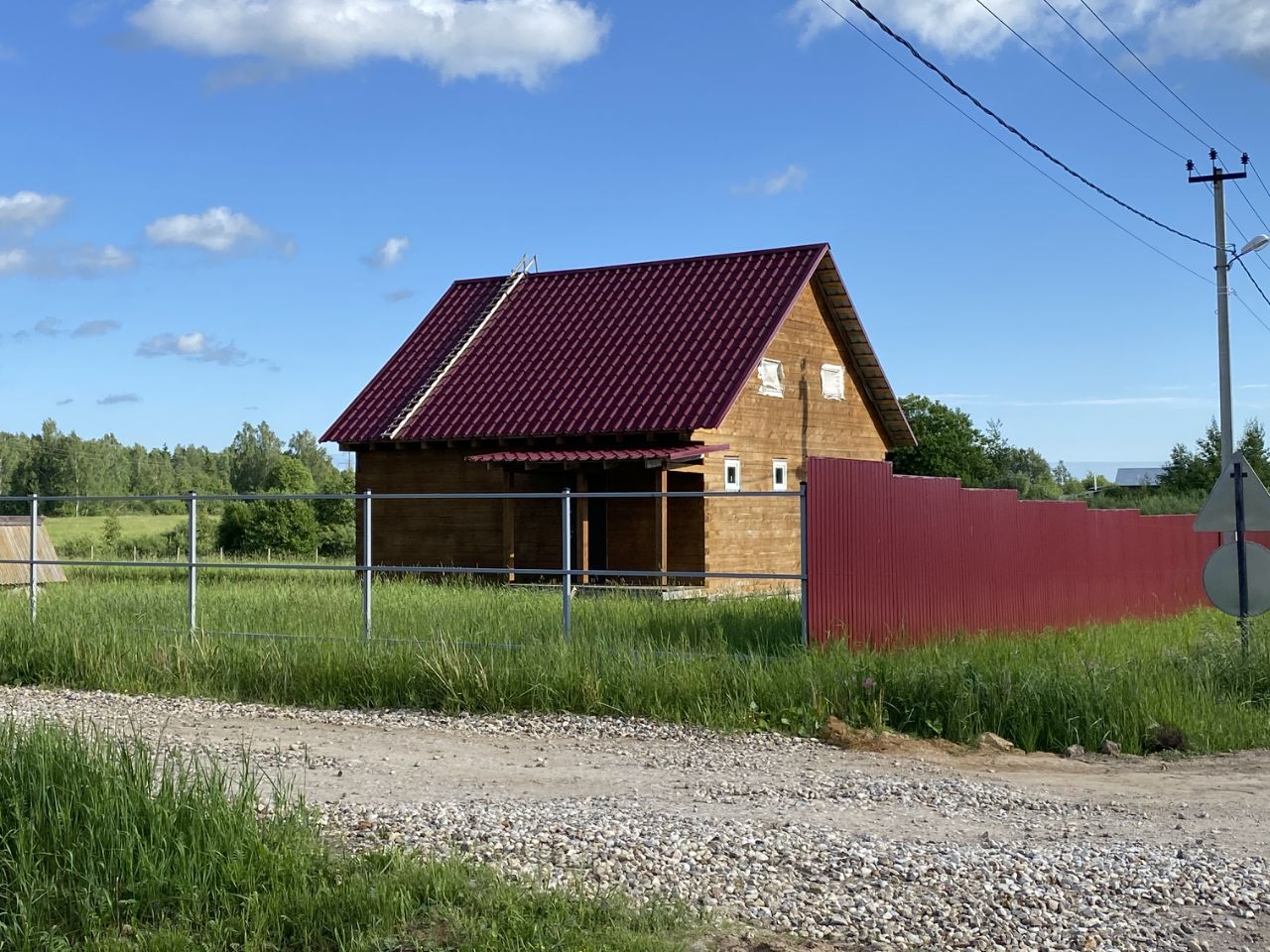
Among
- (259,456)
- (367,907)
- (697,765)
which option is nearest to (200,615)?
(697,765)

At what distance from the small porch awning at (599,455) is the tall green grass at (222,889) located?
17371 mm

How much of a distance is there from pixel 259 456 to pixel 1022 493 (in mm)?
71595

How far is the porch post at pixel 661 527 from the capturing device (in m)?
23.0

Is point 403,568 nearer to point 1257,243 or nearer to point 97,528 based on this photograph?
point 1257,243

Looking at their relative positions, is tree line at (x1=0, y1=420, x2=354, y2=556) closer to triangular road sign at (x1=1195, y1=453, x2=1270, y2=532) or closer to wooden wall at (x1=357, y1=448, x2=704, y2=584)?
wooden wall at (x1=357, y1=448, x2=704, y2=584)

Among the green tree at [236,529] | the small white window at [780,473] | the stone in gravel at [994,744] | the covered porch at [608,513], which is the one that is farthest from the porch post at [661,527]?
the green tree at [236,529]

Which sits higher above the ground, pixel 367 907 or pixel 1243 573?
pixel 1243 573

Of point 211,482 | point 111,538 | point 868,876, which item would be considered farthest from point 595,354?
point 211,482

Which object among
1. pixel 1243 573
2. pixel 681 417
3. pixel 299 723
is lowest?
pixel 299 723

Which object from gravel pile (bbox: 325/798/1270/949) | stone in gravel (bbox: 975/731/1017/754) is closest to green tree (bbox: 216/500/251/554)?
stone in gravel (bbox: 975/731/1017/754)

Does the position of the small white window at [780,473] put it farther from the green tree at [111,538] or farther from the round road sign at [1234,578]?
the green tree at [111,538]

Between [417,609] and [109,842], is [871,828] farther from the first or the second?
[417,609]

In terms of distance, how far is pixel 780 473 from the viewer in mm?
27812

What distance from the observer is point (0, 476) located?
8975 cm
